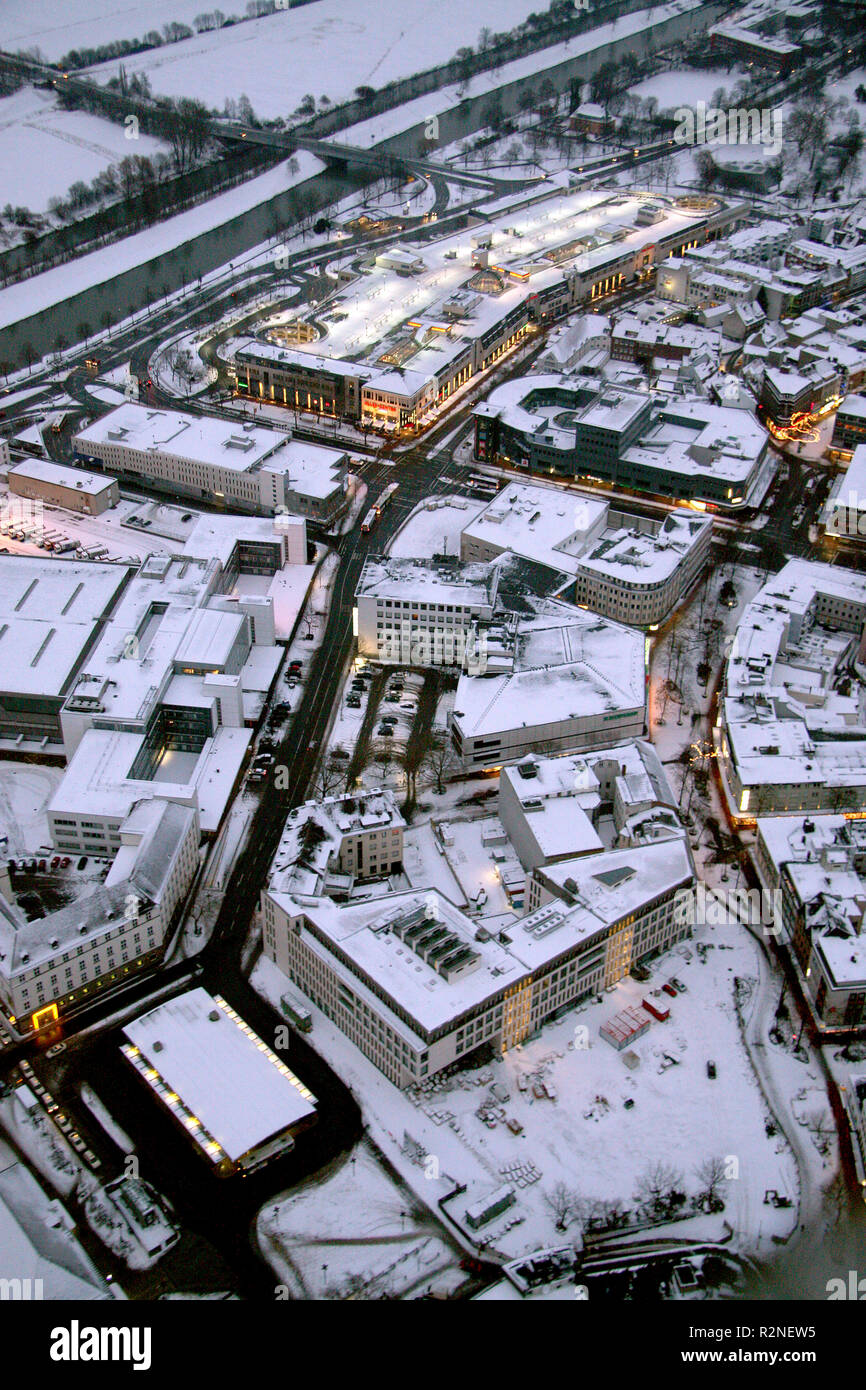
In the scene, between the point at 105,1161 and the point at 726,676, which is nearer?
the point at 105,1161

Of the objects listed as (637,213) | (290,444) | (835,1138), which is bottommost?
(835,1138)

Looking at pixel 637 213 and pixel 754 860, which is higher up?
pixel 637 213

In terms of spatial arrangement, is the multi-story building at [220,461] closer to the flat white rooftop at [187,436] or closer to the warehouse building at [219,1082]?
the flat white rooftop at [187,436]

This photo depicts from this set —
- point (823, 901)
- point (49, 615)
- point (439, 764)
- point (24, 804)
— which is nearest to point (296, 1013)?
point (439, 764)

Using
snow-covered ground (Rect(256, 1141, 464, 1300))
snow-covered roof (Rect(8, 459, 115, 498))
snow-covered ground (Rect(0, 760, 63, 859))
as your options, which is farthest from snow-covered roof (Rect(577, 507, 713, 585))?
snow-covered ground (Rect(256, 1141, 464, 1300))

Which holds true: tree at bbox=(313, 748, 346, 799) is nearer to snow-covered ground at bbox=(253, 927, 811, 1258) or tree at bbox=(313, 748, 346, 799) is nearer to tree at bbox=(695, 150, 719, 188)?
snow-covered ground at bbox=(253, 927, 811, 1258)

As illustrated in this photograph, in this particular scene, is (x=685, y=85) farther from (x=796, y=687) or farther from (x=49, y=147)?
(x=796, y=687)

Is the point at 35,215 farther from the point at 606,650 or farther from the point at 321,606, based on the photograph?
the point at 606,650
